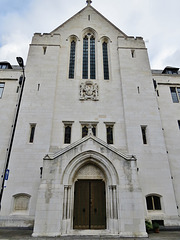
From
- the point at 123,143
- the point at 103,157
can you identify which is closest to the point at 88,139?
the point at 103,157

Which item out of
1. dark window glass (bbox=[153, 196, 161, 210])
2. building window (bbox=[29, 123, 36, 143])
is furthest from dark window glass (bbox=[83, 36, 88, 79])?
dark window glass (bbox=[153, 196, 161, 210])

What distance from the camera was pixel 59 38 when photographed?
17922mm

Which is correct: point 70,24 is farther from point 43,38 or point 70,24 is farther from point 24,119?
point 24,119

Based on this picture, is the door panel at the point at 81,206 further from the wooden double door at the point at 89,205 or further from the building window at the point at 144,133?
the building window at the point at 144,133

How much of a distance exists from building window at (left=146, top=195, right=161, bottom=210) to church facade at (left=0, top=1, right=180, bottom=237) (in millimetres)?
66

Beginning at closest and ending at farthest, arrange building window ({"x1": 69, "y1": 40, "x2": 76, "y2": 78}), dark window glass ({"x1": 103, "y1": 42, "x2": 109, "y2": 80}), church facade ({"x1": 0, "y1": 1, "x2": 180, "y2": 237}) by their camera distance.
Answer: church facade ({"x1": 0, "y1": 1, "x2": 180, "y2": 237}) → building window ({"x1": 69, "y1": 40, "x2": 76, "y2": 78}) → dark window glass ({"x1": 103, "y1": 42, "x2": 109, "y2": 80})

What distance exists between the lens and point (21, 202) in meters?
11.3

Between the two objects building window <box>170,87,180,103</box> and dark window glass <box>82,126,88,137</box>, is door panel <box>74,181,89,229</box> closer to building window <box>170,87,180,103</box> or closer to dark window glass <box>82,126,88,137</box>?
dark window glass <box>82,126,88,137</box>

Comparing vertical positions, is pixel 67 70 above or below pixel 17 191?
above

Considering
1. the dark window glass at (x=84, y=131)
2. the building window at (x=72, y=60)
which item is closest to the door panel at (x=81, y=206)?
the dark window glass at (x=84, y=131)

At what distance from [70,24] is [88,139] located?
15.8 metres

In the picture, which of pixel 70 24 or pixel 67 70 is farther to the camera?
pixel 70 24

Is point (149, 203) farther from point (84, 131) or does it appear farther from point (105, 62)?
point (105, 62)

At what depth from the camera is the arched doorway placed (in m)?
9.95
